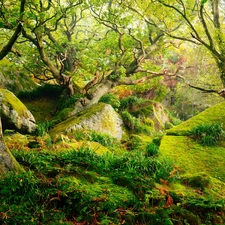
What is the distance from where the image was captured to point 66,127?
370 inches

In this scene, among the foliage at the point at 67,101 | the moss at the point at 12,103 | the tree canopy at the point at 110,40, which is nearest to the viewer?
the moss at the point at 12,103

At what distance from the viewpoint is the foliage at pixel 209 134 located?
285 inches

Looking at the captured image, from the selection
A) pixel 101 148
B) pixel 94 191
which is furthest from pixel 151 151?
pixel 94 191

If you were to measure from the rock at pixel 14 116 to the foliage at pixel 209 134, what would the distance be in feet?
19.1

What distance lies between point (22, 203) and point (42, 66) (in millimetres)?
9685

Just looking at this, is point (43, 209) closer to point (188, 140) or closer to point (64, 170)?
point (64, 170)

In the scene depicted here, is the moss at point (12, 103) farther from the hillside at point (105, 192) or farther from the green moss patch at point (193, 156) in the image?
the green moss patch at point (193, 156)

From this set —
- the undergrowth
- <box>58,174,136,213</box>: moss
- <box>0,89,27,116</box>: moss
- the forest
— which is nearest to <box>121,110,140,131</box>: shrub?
the forest

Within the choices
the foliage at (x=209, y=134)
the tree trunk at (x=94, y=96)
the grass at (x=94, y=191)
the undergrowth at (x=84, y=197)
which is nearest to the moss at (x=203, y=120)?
the foliage at (x=209, y=134)

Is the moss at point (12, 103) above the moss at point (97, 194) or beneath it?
above

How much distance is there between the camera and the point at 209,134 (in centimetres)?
745

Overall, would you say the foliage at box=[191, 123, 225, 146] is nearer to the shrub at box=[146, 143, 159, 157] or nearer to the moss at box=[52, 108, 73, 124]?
the shrub at box=[146, 143, 159, 157]

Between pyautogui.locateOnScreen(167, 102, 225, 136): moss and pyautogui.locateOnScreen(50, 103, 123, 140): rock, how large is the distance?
2.97 metres

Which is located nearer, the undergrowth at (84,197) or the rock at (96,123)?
the undergrowth at (84,197)
